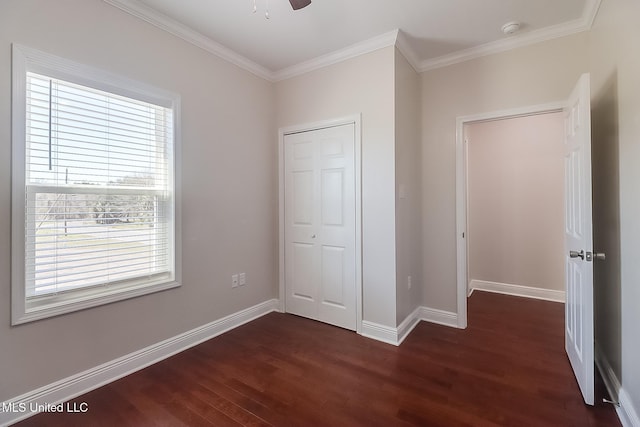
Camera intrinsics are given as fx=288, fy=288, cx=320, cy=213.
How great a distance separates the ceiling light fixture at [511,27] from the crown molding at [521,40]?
16cm

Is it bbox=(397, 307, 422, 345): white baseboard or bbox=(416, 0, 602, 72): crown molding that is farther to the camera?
bbox=(397, 307, 422, 345): white baseboard

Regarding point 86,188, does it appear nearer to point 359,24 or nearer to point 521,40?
point 359,24

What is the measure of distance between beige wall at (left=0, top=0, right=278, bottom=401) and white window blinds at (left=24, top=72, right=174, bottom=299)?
135mm

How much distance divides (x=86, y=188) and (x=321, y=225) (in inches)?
75.9

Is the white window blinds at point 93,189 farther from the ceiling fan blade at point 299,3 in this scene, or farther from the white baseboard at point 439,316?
the white baseboard at point 439,316

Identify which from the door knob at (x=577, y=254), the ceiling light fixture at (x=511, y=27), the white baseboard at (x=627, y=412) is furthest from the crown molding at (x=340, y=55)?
the white baseboard at (x=627, y=412)

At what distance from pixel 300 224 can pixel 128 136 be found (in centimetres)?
172

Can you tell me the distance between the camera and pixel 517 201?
3.77 meters

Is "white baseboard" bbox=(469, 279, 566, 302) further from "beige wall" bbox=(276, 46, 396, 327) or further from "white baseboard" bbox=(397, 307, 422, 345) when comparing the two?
"beige wall" bbox=(276, 46, 396, 327)

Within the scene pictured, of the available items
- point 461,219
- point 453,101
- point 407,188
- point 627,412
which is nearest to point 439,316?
point 461,219

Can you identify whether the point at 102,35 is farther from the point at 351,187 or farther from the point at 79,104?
the point at 351,187

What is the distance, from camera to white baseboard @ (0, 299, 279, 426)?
5.48ft

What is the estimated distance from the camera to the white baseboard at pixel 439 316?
2.88m

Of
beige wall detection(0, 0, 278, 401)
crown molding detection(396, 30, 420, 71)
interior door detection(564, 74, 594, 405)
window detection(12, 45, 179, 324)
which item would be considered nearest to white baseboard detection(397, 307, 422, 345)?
interior door detection(564, 74, 594, 405)
